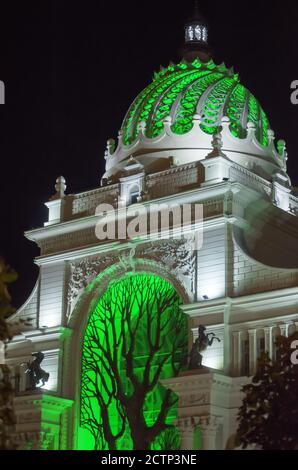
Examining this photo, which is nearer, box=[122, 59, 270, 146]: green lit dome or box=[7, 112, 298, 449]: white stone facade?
box=[7, 112, 298, 449]: white stone facade

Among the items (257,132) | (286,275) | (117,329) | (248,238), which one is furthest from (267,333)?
(257,132)

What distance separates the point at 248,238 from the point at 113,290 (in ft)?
21.2

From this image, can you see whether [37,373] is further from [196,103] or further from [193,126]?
[196,103]

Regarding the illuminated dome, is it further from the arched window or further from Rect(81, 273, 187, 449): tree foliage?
Rect(81, 273, 187, 449): tree foliage

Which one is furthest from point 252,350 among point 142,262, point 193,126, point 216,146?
point 193,126

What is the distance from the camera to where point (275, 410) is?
33.5 meters

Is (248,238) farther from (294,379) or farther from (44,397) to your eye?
(294,379)

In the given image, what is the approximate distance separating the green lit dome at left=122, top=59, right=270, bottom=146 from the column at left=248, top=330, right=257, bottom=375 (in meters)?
10.7

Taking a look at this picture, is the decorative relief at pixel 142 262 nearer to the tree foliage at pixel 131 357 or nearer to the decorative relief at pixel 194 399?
the tree foliage at pixel 131 357

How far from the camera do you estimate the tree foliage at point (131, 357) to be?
49.0 meters

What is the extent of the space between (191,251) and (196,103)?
8086mm

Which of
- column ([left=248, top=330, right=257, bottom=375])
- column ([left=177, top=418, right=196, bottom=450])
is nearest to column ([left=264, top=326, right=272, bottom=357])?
column ([left=248, top=330, right=257, bottom=375])

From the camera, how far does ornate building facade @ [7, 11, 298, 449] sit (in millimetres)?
44719

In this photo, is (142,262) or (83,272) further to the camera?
(83,272)
